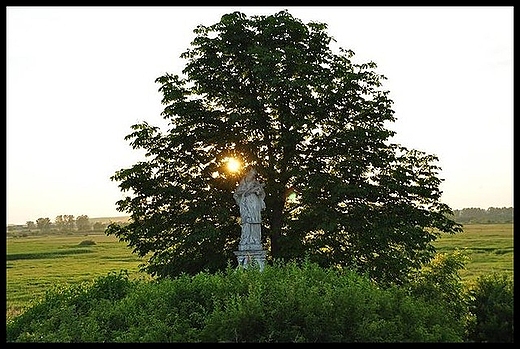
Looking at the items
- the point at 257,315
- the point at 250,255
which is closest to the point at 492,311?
the point at 257,315

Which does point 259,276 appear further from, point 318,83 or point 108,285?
point 318,83

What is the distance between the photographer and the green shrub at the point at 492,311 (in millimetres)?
11922

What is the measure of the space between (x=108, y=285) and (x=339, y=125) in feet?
29.4

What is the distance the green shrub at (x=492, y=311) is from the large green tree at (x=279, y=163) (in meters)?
4.61

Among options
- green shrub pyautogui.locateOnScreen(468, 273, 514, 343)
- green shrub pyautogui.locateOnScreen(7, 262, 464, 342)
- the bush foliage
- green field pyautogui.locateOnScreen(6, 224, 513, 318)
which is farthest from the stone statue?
green field pyautogui.locateOnScreen(6, 224, 513, 318)

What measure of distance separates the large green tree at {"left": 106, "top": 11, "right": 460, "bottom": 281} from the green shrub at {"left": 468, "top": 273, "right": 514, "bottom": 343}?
4.61 metres

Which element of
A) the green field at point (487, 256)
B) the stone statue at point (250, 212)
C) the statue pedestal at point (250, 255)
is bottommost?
the green field at point (487, 256)

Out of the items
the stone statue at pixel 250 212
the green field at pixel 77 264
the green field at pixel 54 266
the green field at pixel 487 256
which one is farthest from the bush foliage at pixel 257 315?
the green field at pixel 487 256

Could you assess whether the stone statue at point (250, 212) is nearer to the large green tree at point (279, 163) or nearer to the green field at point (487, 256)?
the large green tree at point (279, 163)

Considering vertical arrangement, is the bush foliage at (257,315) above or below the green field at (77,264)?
above

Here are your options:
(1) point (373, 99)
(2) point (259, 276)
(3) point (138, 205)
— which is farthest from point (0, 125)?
(1) point (373, 99)

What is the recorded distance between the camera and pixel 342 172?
18.4m

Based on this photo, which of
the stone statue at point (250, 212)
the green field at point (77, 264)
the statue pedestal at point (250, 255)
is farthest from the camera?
the green field at point (77, 264)

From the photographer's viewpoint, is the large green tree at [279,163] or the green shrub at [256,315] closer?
the green shrub at [256,315]
